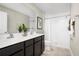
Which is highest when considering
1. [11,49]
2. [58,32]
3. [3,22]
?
[3,22]

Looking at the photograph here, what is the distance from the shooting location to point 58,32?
5766mm

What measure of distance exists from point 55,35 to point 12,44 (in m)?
4.36

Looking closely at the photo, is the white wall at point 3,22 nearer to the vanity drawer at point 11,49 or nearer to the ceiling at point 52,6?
the vanity drawer at point 11,49

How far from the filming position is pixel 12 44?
5.68 feet

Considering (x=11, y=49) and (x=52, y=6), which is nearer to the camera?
(x=11, y=49)

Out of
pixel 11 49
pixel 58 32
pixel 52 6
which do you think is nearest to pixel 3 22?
pixel 11 49

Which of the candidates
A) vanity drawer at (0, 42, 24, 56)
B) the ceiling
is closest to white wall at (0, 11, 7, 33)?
vanity drawer at (0, 42, 24, 56)

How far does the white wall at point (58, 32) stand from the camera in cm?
545

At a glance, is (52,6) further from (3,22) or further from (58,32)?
(3,22)

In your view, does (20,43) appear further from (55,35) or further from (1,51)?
(55,35)

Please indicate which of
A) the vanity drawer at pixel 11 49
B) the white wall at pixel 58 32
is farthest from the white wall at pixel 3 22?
the white wall at pixel 58 32

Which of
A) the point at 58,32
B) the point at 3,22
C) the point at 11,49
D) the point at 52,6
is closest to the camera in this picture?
the point at 11,49

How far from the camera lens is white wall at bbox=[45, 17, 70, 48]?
5.45m

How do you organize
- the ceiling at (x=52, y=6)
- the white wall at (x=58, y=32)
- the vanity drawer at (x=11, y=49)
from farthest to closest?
the white wall at (x=58, y=32)
the ceiling at (x=52, y=6)
the vanity drawer at (x=11, y=49)
